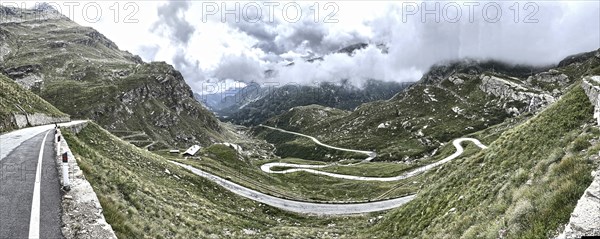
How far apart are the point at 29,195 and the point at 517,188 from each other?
25.0 metres

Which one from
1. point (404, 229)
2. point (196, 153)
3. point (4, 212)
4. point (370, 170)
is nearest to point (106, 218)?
point (4, 212)

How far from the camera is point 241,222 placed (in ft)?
142

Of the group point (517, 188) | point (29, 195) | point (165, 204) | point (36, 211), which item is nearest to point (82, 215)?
point (36, 211)

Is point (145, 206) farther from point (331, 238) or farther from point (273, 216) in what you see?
point (273, 216)

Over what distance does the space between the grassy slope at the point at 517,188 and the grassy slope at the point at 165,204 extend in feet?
47.5

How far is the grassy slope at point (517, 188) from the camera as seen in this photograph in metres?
13.9

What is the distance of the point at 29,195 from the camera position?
54.7ft

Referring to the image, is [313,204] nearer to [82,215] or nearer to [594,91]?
[594,91]

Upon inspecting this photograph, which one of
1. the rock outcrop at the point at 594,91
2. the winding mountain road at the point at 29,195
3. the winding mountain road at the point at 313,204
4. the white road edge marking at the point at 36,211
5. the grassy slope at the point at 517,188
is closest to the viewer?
the white road edge marking at the point at 36,211

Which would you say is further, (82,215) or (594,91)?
(594,91)

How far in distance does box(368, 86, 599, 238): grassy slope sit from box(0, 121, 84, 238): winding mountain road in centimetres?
1840

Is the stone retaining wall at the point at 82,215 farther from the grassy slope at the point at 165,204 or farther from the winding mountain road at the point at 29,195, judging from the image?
the grassy slope at the point at 165,204

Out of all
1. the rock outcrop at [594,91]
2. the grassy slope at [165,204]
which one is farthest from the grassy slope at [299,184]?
the rock outcrop at [594,91]

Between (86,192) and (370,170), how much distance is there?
440 ft
